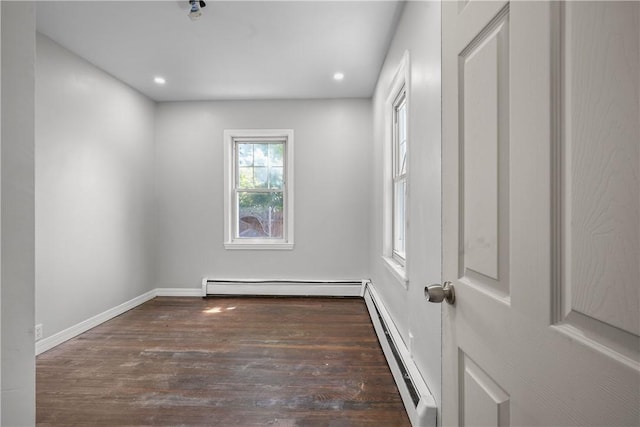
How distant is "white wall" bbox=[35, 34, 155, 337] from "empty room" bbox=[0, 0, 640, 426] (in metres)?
0.02

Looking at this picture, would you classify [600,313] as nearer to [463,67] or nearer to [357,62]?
[463,67]

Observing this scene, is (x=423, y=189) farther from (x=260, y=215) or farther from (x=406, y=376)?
(x=260, y=215)

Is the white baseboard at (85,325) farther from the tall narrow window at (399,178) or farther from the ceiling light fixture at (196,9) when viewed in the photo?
the tall narrow window at (399,178)

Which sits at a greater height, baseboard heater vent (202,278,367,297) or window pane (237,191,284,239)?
window pane (237,191,284,239)

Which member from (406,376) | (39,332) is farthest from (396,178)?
(39,332)

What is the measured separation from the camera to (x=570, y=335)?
1.55 feet

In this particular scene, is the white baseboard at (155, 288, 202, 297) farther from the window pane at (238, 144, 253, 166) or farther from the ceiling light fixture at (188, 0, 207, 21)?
the ceiling light fixture at (188, 0, 207, 21)

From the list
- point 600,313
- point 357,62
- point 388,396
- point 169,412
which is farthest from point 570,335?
point 357,62

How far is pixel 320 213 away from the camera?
4281mm

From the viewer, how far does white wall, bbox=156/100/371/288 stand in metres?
4.25

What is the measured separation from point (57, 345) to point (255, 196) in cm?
252

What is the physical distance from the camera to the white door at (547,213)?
1.31ft

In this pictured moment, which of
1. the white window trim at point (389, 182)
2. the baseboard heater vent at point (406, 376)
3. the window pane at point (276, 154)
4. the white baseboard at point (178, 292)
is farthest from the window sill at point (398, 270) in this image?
the white baseboard at point (178, 292)

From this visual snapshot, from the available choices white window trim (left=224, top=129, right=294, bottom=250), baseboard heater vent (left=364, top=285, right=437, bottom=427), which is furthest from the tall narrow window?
white window trim (left=224, top=129, right=294, bottom=250)
